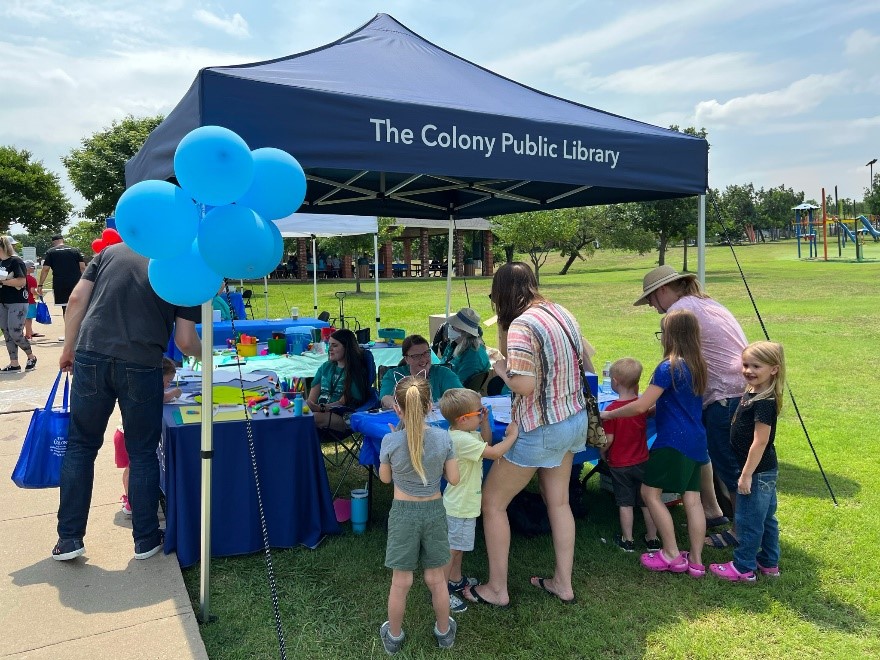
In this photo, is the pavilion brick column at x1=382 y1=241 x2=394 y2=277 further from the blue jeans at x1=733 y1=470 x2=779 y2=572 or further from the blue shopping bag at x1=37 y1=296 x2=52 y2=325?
the blue jeans at x1=733 y1=470 x2=779 y2=572

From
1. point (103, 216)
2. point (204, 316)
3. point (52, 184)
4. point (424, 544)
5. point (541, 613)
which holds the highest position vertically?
point (52, 184)

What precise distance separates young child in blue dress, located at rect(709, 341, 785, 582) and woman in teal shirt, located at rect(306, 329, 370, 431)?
2.50 m

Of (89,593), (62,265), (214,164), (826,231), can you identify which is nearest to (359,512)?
(89,593)

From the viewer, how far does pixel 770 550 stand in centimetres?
345

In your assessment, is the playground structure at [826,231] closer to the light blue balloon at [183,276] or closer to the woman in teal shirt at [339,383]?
the woman in teal shirt at [339,383]

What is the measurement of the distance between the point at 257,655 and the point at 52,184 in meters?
50.4

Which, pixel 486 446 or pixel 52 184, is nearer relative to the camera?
pixel 486 446

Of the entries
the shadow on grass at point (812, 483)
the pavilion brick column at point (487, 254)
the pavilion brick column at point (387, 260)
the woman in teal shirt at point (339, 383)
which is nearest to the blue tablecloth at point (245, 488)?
the woman in teal shirt at point (339, 383)

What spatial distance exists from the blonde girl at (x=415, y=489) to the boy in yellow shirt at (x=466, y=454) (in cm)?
15

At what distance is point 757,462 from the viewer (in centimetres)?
317

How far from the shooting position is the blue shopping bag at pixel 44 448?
3596 mm

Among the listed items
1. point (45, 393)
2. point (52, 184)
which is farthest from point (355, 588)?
point (52, 184)

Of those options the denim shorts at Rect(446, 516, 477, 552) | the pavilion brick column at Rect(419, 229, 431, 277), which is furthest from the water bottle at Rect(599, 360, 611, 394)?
the pavilion brick column at Rect(419, 229, 431, 277)

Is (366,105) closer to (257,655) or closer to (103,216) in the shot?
(257,655)
